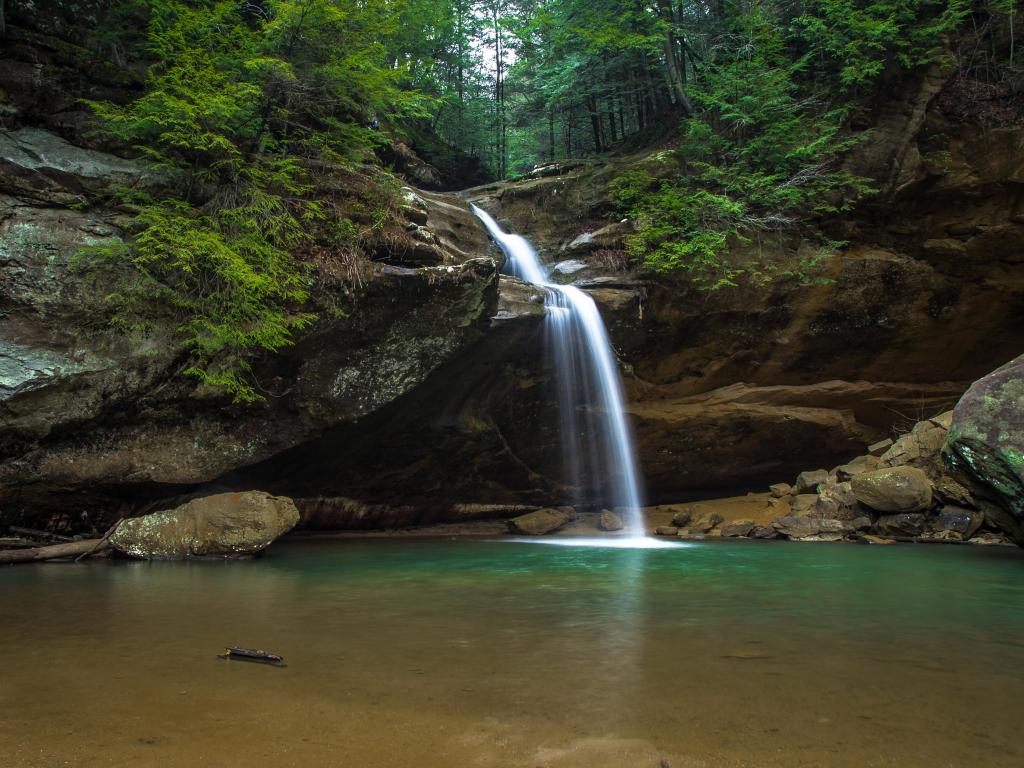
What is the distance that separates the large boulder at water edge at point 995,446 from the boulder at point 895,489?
213 centimetres

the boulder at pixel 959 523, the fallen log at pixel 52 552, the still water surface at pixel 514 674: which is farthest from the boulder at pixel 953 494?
the fallen log at pixel 52 552

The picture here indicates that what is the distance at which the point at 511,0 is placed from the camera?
26.2m

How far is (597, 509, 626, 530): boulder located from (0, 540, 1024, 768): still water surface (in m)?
7.51

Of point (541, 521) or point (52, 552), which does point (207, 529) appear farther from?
point (541, 521)

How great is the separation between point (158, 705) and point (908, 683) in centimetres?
370

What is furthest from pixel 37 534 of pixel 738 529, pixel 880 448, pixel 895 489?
pixel 880 448

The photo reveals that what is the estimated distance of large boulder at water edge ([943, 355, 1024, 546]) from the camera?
7914mm

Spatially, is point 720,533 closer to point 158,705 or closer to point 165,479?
point 165,479

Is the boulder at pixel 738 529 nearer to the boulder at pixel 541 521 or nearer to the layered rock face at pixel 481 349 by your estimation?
the layered rock face at pixel 481 349

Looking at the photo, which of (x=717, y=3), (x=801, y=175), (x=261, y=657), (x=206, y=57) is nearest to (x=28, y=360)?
(x=206, y=57)

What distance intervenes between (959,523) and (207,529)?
12.7 m

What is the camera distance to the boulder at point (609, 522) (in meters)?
14.0

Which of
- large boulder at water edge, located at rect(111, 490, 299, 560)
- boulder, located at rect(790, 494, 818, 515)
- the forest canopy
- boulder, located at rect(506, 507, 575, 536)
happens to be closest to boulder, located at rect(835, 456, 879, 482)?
boulder, located at rect(790, 494, 818, 515)

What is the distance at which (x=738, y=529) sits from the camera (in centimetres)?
1272
